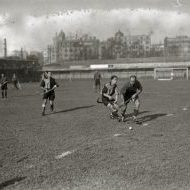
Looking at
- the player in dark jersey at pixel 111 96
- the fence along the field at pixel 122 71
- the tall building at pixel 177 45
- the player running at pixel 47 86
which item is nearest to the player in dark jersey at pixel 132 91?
the player in dark jersey at pixel 111 96

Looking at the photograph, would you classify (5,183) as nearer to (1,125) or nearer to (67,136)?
(67,136)

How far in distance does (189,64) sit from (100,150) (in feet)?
247

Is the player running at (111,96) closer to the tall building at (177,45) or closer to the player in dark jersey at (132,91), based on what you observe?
the player in dark jersey at (132,91)

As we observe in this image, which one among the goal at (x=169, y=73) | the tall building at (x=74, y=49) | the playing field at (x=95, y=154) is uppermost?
the tall building at (x=74, y=49)

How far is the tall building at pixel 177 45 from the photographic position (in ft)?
518

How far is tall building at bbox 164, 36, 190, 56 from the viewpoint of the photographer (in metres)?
158

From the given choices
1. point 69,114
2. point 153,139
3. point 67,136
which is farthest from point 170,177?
point 69,114

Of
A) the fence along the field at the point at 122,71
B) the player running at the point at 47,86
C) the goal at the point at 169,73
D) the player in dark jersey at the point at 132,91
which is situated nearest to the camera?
the player in dark jersey at the point at 132,91

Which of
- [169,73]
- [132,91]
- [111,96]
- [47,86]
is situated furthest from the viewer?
[169,73]

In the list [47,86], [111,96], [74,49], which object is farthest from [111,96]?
[74,49]

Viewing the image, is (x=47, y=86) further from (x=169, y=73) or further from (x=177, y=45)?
(x=177, y=45)

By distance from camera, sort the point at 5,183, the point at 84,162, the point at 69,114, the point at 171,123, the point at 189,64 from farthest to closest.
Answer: the point at 189,64 < the point at 69,114 < the point at 171,123 < the point at 84,162 < the point at 5,183

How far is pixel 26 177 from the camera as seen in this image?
6.50 m

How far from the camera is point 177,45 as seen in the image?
160500 millimetres
